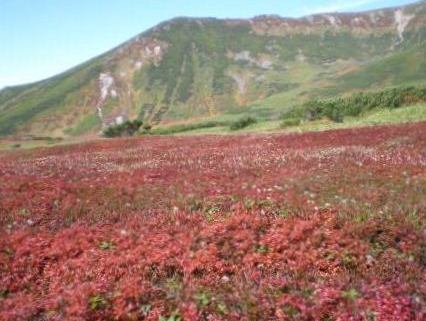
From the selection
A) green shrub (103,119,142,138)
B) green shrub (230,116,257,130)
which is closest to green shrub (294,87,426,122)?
green shrub (230,116,257,130)

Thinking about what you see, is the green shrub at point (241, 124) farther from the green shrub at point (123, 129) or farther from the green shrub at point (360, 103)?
the green shrub at point (123, 129)

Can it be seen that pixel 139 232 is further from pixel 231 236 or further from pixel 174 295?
pixel 174 295

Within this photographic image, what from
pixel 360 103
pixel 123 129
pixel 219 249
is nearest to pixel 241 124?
pixel 360 103

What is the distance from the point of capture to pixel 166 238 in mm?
12406

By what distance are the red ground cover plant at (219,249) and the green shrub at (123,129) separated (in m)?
96.9

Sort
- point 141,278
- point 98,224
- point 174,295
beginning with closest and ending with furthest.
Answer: point 174,295
point 141,278
point 98,224

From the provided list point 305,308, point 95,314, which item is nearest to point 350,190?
point 305,308

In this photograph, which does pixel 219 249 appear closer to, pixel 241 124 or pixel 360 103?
pixel 360 103

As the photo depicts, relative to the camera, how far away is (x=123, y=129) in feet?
378

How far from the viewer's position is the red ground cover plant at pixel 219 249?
31.5ft

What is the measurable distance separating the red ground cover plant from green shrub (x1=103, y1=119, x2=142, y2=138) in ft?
318

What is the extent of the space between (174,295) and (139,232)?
3297 millimetres

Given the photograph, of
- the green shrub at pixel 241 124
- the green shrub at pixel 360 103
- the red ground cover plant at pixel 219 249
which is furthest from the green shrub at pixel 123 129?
the red ground cover plant at pixel 219 249

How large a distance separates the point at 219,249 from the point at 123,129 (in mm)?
105362
